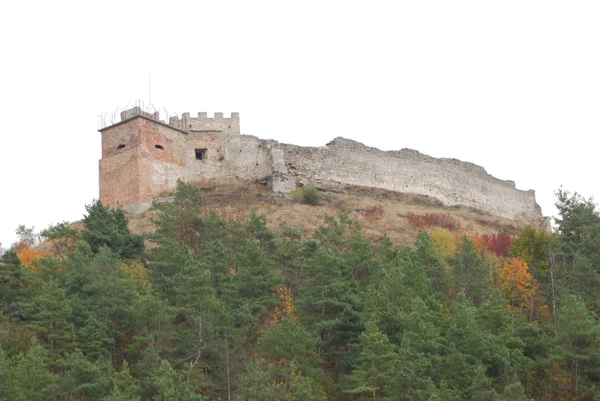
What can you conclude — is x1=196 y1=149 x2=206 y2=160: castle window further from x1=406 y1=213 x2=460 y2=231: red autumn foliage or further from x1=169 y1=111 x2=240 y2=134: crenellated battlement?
x1=406 y1=213 x2=460 y2=231: red autumn foliage

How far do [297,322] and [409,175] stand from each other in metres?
26.5

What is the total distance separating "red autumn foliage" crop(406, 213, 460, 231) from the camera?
46.4 meters

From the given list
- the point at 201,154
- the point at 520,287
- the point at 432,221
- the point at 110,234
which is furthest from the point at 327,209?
the point at 520,287

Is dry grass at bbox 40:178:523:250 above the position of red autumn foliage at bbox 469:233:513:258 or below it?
above

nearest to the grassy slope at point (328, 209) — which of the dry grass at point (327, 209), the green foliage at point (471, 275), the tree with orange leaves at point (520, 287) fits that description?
the dry grass at point (327, 209)

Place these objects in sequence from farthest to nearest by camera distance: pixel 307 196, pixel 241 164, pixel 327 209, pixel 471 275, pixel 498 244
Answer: pixel 241 164 < pixel 307 196 < pixel 327 209 < pixel 498 244 < pixel 471 275

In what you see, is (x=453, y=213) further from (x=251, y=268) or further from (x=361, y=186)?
(x=251, y=268)

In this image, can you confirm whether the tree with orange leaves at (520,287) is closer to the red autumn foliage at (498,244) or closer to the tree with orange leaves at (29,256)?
the red autumn foliage at (498,244)

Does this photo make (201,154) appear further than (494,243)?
Yes

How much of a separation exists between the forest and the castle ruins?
10.6 m

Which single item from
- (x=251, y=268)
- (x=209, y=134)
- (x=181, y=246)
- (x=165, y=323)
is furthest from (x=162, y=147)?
(x=165, y=323)

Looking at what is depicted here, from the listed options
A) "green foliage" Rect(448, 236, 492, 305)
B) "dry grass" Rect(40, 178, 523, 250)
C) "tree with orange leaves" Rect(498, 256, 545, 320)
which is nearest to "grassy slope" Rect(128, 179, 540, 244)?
"dry grass" Rect(40, 178, 523, 250)

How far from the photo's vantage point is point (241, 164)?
50094mm

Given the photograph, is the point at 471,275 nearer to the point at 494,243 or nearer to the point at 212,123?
the point at 494,243
